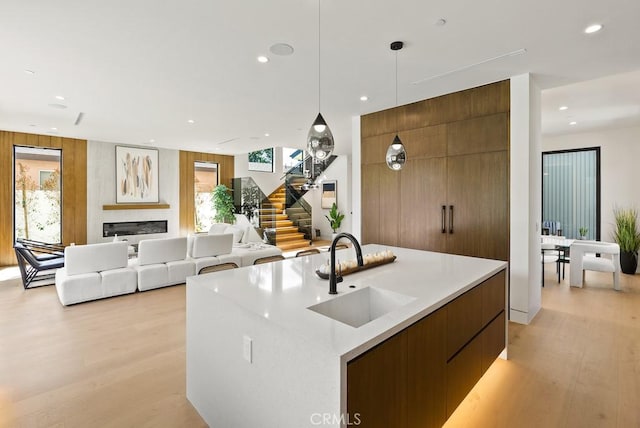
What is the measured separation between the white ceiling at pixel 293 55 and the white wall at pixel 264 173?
17.4 ft

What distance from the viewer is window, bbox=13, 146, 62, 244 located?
7160 mm

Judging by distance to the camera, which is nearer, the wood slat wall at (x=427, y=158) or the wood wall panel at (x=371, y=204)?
the wood slat wall at (x=427, y=158)

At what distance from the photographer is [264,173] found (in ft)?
37.1

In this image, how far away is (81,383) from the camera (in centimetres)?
259

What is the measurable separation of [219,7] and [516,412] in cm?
369

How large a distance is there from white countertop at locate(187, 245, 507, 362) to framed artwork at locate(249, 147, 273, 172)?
8.93 metres

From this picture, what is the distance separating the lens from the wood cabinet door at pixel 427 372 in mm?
1543

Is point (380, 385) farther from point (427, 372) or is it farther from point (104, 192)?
point (104, 192)

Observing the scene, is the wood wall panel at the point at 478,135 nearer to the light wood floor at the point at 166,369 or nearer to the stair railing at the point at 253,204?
the light wood floor at the point at 166,369

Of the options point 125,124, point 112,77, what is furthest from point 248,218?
point 112,77

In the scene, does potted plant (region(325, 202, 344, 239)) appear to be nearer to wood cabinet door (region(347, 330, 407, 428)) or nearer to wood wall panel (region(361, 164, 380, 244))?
wood wall panel (region(361, 164, 380, 244))
